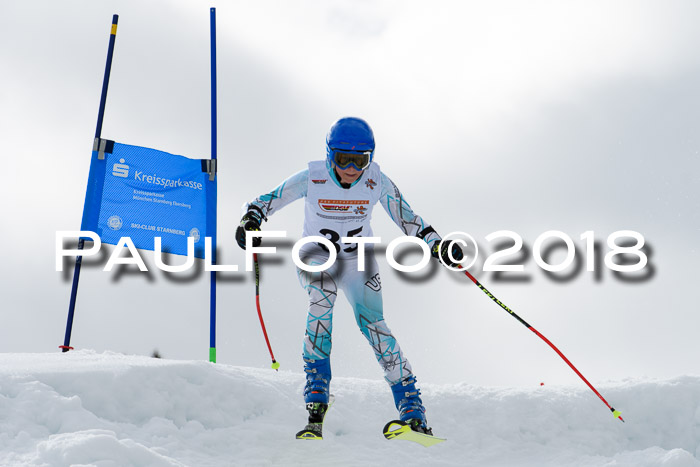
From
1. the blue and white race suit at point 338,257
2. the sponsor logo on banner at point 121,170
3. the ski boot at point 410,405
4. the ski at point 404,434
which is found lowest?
the ski at point 404,434

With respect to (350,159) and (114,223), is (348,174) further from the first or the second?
(114,223)

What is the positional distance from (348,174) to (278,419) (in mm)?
2062

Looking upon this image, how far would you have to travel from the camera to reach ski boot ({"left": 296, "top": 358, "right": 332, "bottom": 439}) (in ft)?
15.9

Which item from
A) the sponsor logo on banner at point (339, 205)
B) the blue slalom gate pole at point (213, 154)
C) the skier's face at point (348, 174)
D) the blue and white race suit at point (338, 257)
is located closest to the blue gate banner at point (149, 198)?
the blue slalom gate pole at point (213, 154)

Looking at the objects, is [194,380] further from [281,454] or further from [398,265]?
[398,265]

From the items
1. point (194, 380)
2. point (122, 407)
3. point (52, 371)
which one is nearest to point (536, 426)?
point (194, 380)

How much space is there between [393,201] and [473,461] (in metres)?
2.19

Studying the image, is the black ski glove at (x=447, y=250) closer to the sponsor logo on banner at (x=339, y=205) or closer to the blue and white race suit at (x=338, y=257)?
the blue and white race suit at (x=338, y=257)

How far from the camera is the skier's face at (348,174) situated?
16.8 ft

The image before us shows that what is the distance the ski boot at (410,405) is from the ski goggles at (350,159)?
68.5 inches

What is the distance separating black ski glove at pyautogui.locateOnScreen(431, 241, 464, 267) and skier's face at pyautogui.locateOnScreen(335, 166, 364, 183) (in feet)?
3.01

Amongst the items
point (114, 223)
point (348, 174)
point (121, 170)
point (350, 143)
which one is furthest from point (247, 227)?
point (121, 170)

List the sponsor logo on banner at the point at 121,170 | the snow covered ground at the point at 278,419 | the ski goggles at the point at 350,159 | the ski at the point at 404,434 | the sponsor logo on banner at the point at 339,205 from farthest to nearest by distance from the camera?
the sponsor logo on banner at the point at 121,170 → the sponsor logo on banner at the point at 339,205 → the ski goggles at the point at 350,159 → the ski at the point at 404,434 → the snow covered ground at the point at 278,419

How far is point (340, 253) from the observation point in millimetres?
5234
